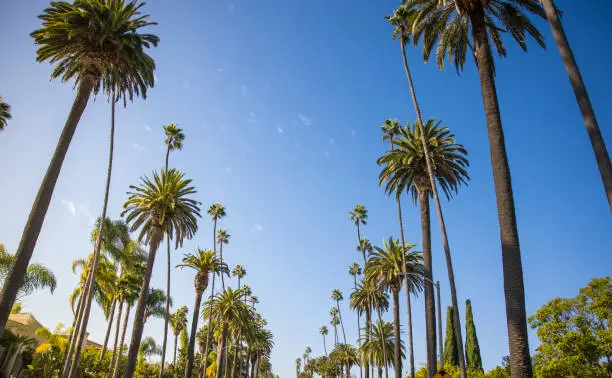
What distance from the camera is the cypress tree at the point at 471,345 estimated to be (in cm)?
5503

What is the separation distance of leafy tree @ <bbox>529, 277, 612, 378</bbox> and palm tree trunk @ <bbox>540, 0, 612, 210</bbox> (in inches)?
1276

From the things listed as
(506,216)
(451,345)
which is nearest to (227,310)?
(451,345)

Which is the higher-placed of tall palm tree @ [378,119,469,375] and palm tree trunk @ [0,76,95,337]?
tall palm tree @ [378,119,469,375]

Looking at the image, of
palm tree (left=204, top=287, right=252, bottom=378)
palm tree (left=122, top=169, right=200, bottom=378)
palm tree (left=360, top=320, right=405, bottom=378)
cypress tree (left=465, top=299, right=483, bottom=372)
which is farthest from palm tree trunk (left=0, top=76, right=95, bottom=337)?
cypress tree (left=465, top=299, right=483, bottom=372)

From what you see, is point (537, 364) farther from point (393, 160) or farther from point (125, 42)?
point (125, 42)

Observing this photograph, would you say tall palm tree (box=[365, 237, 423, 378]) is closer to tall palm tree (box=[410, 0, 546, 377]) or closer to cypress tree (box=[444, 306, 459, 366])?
tall palm tree (box=[410, 0, 546, 377])

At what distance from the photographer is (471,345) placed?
186ft

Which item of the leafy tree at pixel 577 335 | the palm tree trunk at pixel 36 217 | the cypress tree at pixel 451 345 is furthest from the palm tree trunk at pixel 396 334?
the palm tree trunk at pixel 36 217

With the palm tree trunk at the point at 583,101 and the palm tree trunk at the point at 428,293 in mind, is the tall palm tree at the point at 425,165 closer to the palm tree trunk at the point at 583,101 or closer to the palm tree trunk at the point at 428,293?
the palm tree trunk at the point at 428,293

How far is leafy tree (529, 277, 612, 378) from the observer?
32.7 m

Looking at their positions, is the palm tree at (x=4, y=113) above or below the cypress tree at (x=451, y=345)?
above

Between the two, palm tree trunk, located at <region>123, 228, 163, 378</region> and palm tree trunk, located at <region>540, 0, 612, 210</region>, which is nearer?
palm tree trunk, located at <region>540, 0, 612, 210</region>

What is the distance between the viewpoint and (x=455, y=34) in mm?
18234

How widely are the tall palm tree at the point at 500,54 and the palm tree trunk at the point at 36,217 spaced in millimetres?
17397
